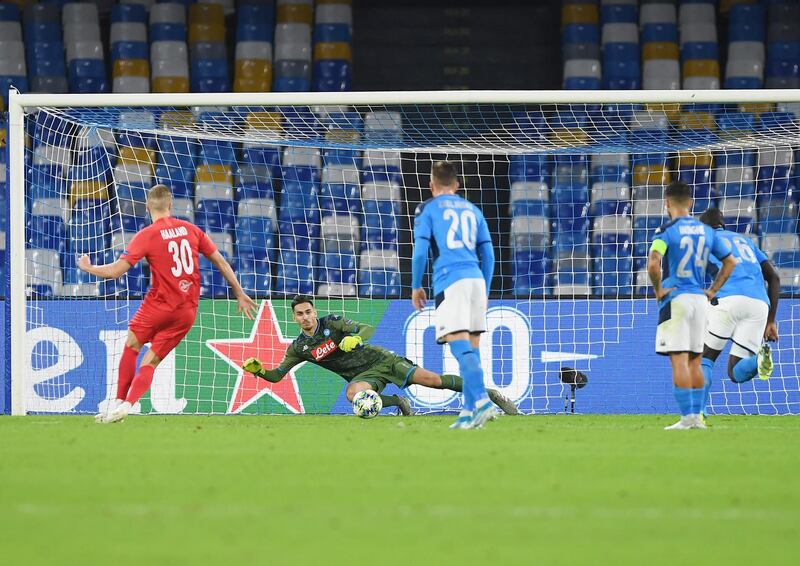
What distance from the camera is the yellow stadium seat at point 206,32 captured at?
1689cm

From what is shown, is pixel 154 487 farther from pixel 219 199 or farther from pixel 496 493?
pixel 219 199

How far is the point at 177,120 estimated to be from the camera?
13.8 m

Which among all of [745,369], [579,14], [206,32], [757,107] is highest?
[579,14]

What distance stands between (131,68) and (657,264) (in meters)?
10.2

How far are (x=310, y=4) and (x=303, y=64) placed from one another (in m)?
1.13

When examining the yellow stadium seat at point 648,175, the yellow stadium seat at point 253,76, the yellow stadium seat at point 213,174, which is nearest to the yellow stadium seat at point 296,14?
the yellow stadium seat at point 253,76

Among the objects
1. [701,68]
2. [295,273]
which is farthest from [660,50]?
[295,273]

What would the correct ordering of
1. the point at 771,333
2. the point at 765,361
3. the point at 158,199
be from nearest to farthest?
the point at 158,199
the point at 771,333
the point at 765,361

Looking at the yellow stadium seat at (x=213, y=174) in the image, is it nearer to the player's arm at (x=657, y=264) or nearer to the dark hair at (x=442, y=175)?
the dark hair at (x=442, y=175)

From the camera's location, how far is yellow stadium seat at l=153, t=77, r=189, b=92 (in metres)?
16.5

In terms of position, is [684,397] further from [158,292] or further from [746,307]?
[158,292]

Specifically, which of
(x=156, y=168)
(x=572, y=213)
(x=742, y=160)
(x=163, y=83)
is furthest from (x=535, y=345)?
(x=163, y=83)

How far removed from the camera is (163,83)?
1652cm

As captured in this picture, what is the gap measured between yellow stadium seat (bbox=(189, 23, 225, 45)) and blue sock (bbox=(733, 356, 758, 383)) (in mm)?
9321
